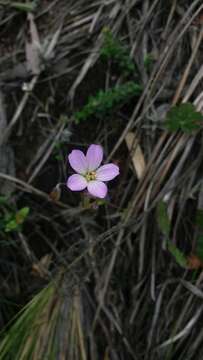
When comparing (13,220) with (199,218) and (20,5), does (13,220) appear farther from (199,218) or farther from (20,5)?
(20,5)

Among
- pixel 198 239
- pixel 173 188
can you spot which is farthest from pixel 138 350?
pixel 173 188

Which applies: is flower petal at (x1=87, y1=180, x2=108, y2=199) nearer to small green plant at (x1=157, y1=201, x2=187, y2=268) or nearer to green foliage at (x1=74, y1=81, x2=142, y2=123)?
small green plant at (x1=157, y1=201, x2=187, y2=268)

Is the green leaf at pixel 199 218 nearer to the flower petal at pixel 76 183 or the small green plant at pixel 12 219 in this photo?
the flower petal at pixel 76 183

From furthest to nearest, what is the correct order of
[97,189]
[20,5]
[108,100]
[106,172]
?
[20,5], [108,100], [106,172], [97,189]

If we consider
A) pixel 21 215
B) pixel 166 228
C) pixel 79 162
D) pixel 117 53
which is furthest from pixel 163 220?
pixel 117 53

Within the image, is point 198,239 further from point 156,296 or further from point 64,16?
point 64,16

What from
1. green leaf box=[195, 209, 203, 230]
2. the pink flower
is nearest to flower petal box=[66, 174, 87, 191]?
the pink flower
